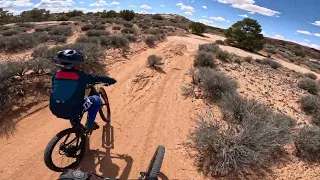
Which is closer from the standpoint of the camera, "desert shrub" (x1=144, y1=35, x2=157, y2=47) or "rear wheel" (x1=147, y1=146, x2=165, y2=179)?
"rear wheel" (x1=147, y1=146, x2=165, y2=179)

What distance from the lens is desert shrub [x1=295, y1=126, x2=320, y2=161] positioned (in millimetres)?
5684

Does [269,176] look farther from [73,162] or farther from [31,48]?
[31,48]

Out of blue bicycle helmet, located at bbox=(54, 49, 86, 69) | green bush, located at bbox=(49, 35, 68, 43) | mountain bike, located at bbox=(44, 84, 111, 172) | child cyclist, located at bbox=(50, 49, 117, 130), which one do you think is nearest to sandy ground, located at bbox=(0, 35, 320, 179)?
mountain bike, located at bbox=(44, 84, 111, 172)

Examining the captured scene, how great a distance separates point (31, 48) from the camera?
1283 centimetres

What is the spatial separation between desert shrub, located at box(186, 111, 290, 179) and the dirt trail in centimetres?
35

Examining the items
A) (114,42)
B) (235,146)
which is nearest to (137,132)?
(235,146)

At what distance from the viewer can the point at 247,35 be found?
27984 millimetres

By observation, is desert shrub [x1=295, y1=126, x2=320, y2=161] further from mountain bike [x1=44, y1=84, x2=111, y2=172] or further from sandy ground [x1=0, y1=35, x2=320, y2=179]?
mountain bike [x1=44, y1=84, x2=111, y2=172]

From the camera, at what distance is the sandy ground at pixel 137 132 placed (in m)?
4.89

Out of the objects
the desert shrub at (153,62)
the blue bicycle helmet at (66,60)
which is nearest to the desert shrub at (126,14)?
the desert shrub at (153,62)

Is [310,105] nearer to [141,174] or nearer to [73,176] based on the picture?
[141,174]

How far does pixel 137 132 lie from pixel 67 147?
82.6 inches

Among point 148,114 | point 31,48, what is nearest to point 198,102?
point 148,114

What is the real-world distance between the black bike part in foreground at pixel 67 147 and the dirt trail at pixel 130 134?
0.34 metres
